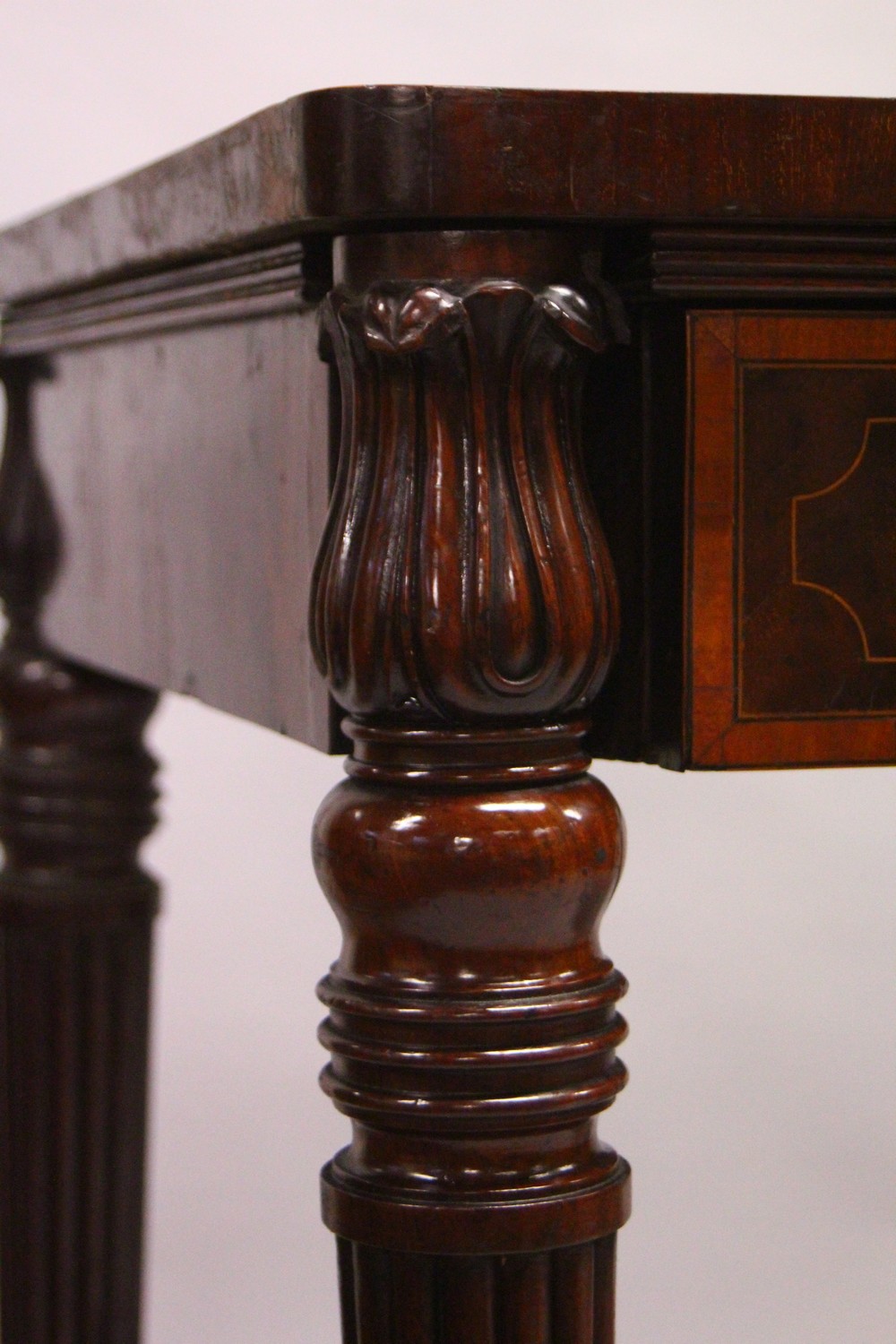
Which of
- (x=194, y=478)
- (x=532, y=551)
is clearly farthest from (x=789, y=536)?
(x=194, y=478)

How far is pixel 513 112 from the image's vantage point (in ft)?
2.09

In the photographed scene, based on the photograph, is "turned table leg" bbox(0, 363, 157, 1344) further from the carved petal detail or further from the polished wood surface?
the carved petal detail

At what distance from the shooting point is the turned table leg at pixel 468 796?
0.64m

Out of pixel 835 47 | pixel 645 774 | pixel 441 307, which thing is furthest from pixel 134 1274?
pixel 835 47

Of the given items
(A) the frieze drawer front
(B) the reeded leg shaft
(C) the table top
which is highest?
(C) the table top

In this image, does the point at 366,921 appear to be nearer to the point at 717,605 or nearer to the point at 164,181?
the point at 717,605

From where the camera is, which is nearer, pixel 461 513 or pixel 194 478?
pixel 461 513

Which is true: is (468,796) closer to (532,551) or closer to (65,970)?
(532,551)

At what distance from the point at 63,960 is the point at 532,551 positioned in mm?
729

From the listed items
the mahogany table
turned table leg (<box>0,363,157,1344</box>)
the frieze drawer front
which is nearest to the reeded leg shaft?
turned table leg (<box>0,363,157,1344</box>)

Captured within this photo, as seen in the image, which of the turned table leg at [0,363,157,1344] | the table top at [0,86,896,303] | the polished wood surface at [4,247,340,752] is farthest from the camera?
the turned table leg at [0,363,157,1344]

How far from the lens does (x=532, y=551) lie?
2.12ft

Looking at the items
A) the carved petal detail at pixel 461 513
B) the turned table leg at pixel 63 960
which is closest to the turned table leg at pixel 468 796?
the carved petal detail at pixel 461 513

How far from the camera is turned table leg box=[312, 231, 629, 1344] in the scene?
25.4 inches
